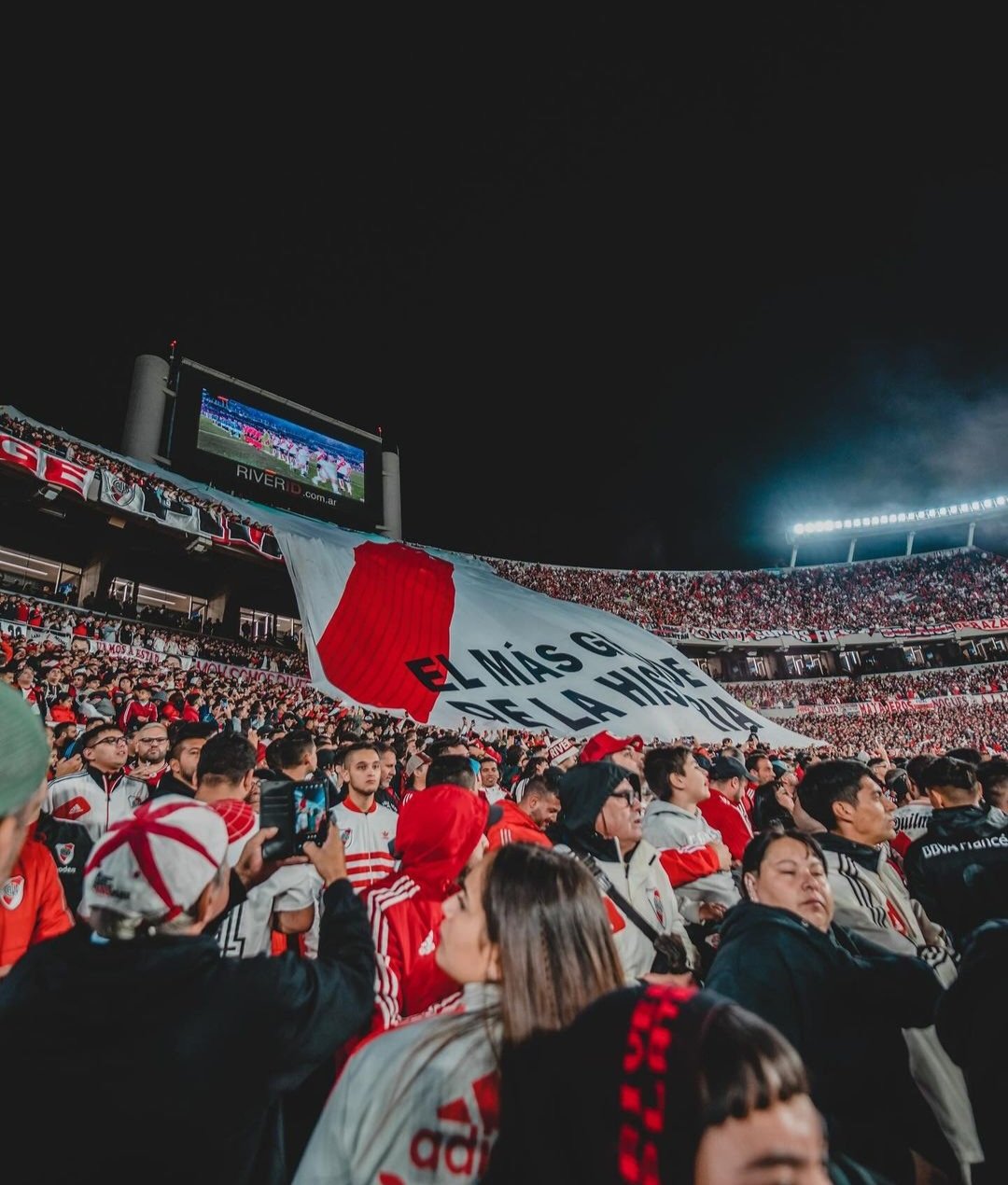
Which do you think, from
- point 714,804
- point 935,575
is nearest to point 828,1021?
point 714,804

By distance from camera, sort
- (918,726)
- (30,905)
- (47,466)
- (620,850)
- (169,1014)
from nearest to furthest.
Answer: (169,1014)
(30,905)
(620,850)
(47,466)
(918,726)

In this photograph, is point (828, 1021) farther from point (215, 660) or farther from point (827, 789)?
point (215, 660)

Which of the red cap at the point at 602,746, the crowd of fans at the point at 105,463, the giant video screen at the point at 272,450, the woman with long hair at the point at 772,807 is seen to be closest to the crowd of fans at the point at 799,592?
the giant video screen at the point at 272,450

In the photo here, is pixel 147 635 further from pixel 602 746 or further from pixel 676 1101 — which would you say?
pixel 676 1101

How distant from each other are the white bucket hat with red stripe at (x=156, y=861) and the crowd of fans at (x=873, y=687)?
136ft

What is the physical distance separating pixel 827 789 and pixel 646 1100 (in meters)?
3.00

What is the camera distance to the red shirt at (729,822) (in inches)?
194

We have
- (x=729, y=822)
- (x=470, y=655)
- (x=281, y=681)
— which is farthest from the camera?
(x=281, y=681)

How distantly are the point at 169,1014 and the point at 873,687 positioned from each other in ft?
155

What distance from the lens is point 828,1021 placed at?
1.89 m

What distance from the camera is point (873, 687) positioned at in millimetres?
40844

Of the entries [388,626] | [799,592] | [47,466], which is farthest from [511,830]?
[799,592]

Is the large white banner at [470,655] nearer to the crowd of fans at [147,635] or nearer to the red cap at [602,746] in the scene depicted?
the red cap at [602,746]

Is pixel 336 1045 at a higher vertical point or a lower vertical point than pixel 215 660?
lower
